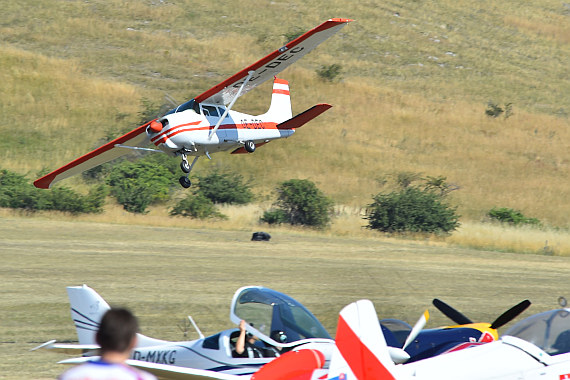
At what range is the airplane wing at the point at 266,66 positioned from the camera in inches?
758

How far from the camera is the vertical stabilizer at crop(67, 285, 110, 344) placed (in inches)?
367

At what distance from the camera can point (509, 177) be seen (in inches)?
1905

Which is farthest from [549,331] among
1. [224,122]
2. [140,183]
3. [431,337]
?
[140,183]

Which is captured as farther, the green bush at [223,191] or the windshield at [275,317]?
the green bush at [223,191]

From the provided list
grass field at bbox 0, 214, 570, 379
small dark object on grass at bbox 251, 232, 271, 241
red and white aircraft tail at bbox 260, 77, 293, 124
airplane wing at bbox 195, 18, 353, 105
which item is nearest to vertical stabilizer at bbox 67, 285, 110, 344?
grass field at bbox 0, 214, 570, 379

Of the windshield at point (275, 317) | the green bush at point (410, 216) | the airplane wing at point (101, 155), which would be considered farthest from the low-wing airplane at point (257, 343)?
the green bush at point (410, 216)

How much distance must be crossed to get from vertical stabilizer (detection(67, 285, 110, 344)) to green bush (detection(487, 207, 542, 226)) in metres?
31.8

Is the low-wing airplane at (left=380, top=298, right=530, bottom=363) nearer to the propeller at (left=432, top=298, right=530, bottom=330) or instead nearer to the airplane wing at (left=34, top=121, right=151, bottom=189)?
the propeller at (left=432, top=298, right=530, bottom=330)

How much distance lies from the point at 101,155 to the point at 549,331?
18906mm

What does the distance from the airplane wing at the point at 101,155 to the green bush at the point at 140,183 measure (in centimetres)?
1007

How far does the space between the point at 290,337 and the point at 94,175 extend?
34.8 meters

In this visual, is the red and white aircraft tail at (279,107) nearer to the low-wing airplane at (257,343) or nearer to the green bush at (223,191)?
the green bush at (223,191)

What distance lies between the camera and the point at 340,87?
57594 millimetres

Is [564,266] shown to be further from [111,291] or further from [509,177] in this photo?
[509,177]
